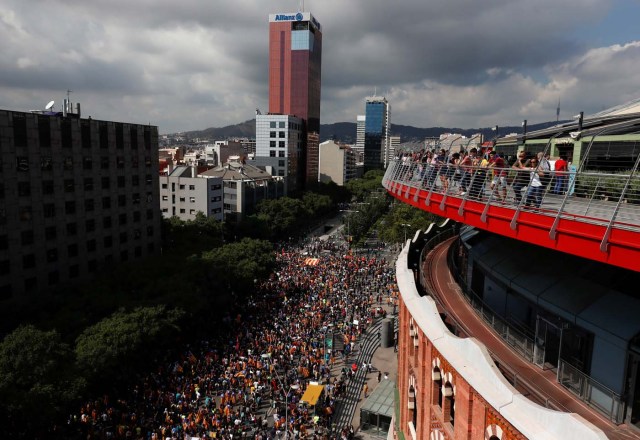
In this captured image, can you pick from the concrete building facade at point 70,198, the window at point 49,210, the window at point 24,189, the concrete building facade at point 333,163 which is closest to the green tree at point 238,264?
the concrete building facade at point 70,198

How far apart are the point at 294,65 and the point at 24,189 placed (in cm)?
12303

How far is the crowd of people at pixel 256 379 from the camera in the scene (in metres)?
27.2

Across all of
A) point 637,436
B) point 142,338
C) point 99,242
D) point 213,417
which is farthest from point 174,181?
point 637,436

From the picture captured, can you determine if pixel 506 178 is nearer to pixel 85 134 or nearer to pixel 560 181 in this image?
pixel 560 181

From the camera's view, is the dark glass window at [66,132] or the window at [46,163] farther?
the dark glass window at [66,132]

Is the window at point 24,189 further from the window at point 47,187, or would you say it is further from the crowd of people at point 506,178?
the crowd of people at point 506,178

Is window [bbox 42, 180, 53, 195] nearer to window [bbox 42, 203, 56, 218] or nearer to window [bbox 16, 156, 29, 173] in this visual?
window [bbox 42, 203, 56, 218]

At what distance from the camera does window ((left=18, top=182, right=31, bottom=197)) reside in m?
36.8

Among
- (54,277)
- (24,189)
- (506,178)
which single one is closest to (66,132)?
(24,189)

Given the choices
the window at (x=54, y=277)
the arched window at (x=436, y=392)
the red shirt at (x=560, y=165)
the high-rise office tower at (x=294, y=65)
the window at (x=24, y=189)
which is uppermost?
the high-rise office tower at (x=294, y=65)

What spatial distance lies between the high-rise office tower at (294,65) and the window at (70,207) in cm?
10112

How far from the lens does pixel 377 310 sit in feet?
159

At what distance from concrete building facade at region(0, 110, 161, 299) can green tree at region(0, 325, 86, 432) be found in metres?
13.0

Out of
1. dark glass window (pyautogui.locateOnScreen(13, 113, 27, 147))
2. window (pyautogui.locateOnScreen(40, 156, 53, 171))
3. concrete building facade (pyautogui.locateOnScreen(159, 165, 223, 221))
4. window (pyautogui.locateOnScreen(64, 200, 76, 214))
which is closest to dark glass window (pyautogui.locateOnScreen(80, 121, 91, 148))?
window (pyautogui.locateOnScreen(40, 156, 53, 171))
